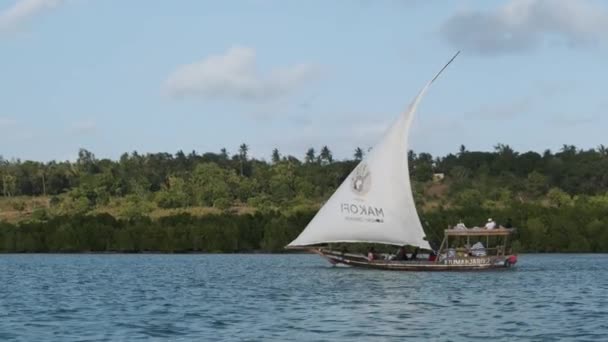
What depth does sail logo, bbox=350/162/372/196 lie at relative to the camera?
7412 centimetres

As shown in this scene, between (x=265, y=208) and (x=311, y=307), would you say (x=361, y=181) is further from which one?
(x=265, y=208)

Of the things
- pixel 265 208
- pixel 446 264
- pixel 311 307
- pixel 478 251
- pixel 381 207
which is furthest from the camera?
pixel 265 208

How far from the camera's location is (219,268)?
92500 millimetres

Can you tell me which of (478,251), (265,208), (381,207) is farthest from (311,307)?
(265,208)

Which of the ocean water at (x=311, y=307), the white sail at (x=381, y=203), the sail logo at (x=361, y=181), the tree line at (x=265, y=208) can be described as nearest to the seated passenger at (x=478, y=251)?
the ocean water at (x=311, y=307)

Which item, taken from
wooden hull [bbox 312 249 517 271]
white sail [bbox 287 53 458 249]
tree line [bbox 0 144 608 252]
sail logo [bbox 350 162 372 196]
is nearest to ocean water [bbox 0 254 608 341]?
wooden hull [bbox 312 249 517 271]

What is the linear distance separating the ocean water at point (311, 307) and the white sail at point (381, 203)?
8.12 feet

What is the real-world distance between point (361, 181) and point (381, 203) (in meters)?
1.92

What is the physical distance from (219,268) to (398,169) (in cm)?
2335

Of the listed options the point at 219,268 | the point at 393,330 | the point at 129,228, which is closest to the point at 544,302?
the point at 393,330

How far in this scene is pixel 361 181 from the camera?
7431 cm

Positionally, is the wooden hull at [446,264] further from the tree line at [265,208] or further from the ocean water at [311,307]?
the tree line at [265,208]

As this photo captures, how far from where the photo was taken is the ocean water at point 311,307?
134 feet

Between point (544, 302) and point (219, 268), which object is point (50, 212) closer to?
point (219, 268)
